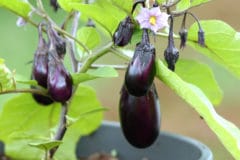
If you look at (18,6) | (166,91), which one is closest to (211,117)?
(18,6)

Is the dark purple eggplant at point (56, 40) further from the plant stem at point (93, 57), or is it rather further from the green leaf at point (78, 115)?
the green leaf at point (78, 115)

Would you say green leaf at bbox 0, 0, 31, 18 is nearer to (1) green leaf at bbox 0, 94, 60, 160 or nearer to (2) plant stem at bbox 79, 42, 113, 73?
(2) plant stem at bbox 79, 42, 113, 73

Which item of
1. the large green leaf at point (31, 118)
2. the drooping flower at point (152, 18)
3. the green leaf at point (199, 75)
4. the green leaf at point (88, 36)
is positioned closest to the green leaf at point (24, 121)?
the large green leaf at point (31, 118)

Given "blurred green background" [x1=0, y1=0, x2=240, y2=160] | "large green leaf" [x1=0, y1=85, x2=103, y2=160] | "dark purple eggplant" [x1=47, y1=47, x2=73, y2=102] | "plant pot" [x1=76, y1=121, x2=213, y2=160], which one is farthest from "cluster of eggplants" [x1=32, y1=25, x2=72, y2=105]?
"blurred green background" [x1=0, y1=0, x2=240, y2=160]

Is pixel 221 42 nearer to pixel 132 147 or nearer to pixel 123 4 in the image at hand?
pixel 123 4

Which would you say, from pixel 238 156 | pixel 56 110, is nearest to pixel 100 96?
pixel 56 110

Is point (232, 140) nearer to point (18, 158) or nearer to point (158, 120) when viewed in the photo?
point (158, 120)
